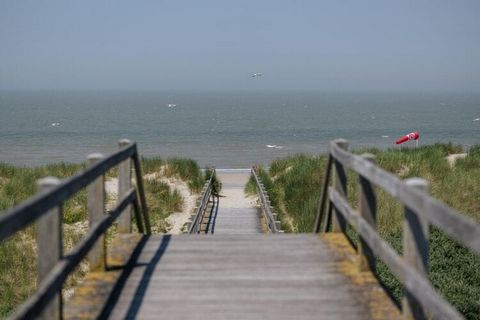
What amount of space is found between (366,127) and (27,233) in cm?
7577

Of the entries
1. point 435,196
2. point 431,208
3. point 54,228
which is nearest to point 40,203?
point 54,228

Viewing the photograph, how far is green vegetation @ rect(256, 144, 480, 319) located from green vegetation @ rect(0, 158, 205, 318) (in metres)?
2.75

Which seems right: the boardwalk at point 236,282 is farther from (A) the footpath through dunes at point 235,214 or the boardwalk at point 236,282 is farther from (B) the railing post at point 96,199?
(A) the footpath through dunes at point 235,214

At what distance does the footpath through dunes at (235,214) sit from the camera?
13.7 m

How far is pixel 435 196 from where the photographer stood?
13.8 m

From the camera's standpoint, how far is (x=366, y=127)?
8481 centimetres

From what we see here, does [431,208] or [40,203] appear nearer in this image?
[431,208]

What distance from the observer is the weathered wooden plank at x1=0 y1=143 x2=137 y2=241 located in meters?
2.96

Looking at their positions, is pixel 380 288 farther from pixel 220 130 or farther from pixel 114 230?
pixel 220 130

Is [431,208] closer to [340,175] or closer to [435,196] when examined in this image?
[340,175]

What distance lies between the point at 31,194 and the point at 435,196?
10090mm

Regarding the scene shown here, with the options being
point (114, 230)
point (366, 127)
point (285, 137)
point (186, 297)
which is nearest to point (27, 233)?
point (114, 230)

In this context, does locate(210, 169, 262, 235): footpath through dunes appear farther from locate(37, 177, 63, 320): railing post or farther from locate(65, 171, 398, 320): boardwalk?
locate(37, 177, 63, 320): railing post

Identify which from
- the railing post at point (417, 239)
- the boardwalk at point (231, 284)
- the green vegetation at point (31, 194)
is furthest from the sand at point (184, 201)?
the railing post at point (417, 239)
